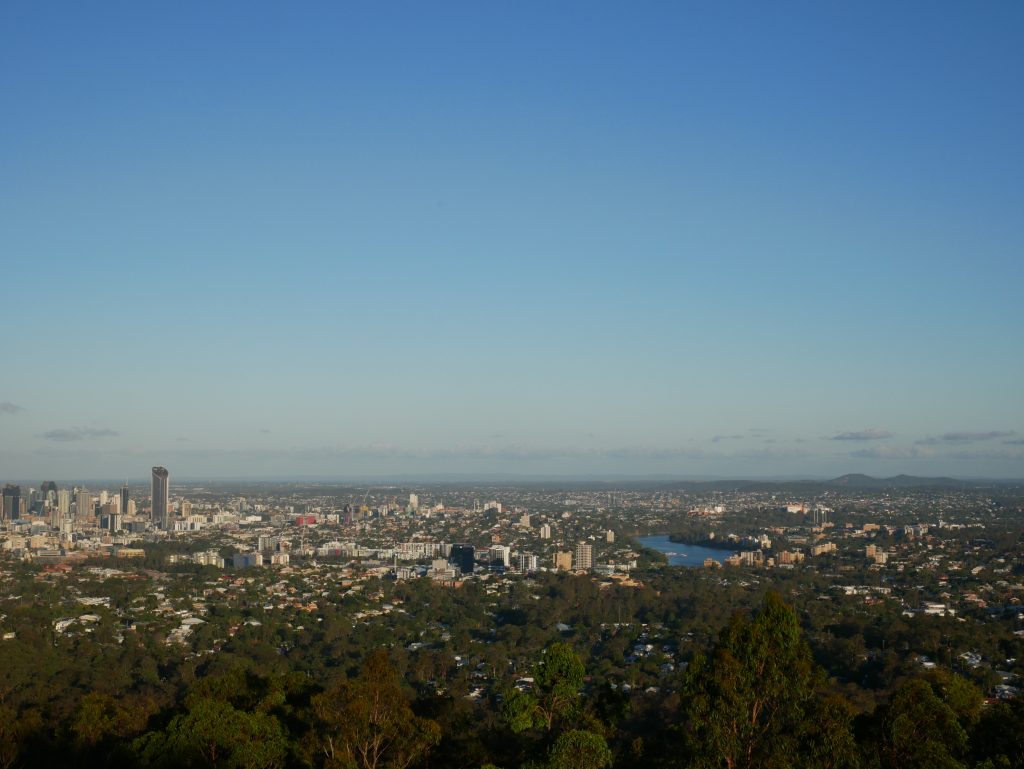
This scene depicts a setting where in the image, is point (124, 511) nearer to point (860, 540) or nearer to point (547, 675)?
point (860, 540)

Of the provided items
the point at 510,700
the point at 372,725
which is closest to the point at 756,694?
the point at 510,700

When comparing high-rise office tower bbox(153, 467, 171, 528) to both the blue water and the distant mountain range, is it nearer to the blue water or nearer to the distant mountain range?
the blue water

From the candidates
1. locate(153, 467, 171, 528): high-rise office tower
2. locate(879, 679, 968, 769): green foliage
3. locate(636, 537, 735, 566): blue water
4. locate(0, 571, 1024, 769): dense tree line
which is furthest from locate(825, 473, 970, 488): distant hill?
locate(879, 679, 968, 769): green foliage

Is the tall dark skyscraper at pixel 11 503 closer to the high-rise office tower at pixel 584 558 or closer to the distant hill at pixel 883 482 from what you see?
the high-rise office tower at pixel 584 558

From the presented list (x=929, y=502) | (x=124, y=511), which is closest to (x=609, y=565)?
(x=124, y=511)

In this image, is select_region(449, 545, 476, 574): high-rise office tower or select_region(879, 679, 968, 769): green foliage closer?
select_region(879, 679, 968, 769): green foliage
